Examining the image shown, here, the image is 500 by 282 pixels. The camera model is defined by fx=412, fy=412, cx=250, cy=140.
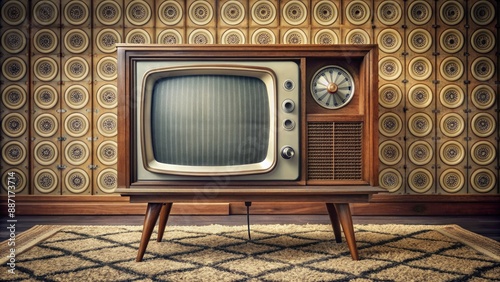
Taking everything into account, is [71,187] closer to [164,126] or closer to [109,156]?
[109,156]

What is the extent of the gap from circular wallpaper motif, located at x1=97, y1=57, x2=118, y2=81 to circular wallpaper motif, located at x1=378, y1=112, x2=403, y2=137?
1.34 metres

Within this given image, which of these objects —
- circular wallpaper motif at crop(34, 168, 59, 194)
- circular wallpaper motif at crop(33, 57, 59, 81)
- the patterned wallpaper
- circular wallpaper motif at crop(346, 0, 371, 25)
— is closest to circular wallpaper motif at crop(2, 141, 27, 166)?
the patterned wallpaper

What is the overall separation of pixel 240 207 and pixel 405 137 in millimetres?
888

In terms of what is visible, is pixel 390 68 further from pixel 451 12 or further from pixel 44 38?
pixel 44 38

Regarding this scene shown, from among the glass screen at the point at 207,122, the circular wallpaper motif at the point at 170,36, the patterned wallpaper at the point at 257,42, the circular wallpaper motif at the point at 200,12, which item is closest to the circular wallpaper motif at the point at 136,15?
the patterned wallpaper at the point at 257,42

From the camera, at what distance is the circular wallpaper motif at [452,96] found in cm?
204

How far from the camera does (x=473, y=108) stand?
2051 millimetres

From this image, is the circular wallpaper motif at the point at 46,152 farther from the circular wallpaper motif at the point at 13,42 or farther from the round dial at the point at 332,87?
the round dial at the point at 332,87

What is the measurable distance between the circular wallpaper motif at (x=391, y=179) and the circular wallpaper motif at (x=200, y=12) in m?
1.15

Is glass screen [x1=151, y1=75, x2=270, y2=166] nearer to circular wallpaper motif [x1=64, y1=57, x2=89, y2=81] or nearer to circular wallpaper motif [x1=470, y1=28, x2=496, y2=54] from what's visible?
circular wallpaper motif [x1=64, y1=57, x2=89, y2=81]

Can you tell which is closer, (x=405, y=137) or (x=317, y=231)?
(x=317, y=231)

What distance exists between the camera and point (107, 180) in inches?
80.0

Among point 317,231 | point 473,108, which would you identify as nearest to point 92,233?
point 317,231

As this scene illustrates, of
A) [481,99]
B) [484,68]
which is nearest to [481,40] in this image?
[484,68]
